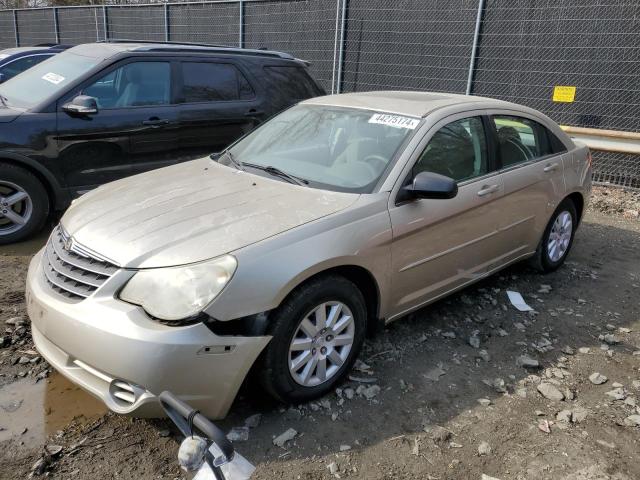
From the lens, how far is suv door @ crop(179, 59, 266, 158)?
589 cm

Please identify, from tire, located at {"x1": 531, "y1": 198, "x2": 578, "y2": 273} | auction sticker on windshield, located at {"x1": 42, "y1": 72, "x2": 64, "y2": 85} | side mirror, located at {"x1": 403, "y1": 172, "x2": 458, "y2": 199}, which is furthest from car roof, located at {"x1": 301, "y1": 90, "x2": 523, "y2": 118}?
auction sticker on windshield, located at {"x1": 42, "y1": 72, "x2": 64, "y2": 85}

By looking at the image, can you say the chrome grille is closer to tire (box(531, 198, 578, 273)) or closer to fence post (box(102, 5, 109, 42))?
tire (box(531, 198, 578, 273))

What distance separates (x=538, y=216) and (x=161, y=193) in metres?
3.07

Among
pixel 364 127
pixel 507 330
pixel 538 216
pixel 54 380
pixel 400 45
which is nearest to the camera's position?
pixel 54 380

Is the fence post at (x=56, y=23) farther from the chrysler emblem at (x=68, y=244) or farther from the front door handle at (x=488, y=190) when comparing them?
the front door handle at (x=488, y=190)

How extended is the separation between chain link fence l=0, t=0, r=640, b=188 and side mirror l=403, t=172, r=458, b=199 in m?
5.98

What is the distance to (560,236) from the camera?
16.7ft

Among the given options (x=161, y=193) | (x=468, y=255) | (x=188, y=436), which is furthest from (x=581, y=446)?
(x=161, y=193)

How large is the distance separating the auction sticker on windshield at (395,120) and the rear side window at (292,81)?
10.1 feet

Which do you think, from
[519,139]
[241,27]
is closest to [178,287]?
[519,139]

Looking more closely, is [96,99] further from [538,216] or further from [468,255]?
[538,216]

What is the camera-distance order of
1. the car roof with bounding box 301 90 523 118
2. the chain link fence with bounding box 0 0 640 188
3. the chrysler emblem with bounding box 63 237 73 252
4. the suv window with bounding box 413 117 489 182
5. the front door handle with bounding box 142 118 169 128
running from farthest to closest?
the chain link fence with bounding box 0 0 640 188, the front door handle with bounding box 142 118 169 128, the car roof with bounding box 301 90 523 118, the suv window with bounding box 413 117 489 182, the chrysler emblem with bounding box 63 237 73 252

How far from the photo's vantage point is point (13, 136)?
4914 mm

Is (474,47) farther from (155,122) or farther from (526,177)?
(155,122)
